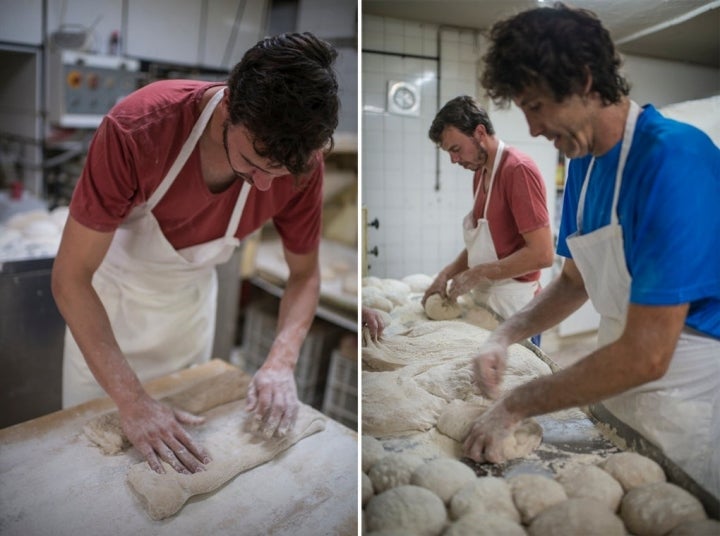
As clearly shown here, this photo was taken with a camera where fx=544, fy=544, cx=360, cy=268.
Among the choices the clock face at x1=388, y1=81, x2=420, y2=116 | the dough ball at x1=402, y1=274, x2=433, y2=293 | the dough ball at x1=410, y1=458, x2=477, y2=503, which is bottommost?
the dough ball at x1=410, y1=458, x2=477, y2=503

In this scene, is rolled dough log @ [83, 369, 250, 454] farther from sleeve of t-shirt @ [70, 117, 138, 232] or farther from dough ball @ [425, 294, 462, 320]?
dough ball @ [425, 294, 462, 320]

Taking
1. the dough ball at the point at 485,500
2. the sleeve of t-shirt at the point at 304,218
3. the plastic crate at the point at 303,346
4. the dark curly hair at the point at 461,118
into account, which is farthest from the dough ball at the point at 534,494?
the plastic crate at the point at 303,346

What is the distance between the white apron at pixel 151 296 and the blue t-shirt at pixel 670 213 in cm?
81

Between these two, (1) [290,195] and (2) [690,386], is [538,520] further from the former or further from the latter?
(1) [290,195]

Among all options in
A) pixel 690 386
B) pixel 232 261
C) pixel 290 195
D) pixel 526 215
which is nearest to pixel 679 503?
pixel 690 386

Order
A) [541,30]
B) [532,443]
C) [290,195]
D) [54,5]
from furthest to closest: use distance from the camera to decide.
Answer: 1. [54,5]
2. [290,195]
3. [532,443]
4. [541,30]

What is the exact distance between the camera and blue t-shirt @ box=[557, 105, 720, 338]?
0.70 m

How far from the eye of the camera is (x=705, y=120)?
0.79 m

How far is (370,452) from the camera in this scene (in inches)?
35.3

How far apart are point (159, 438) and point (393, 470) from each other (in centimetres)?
54

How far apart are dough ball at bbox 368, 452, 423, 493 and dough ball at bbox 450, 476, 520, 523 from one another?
3.3 inches

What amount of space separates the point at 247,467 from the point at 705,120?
102 cm

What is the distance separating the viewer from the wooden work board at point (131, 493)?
3.21 ft

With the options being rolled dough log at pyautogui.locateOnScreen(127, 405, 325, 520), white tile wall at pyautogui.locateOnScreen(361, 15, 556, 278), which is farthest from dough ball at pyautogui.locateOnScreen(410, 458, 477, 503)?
rolled dough log at pyautogui.locateOnScreen(127, 405, 325, 520)
